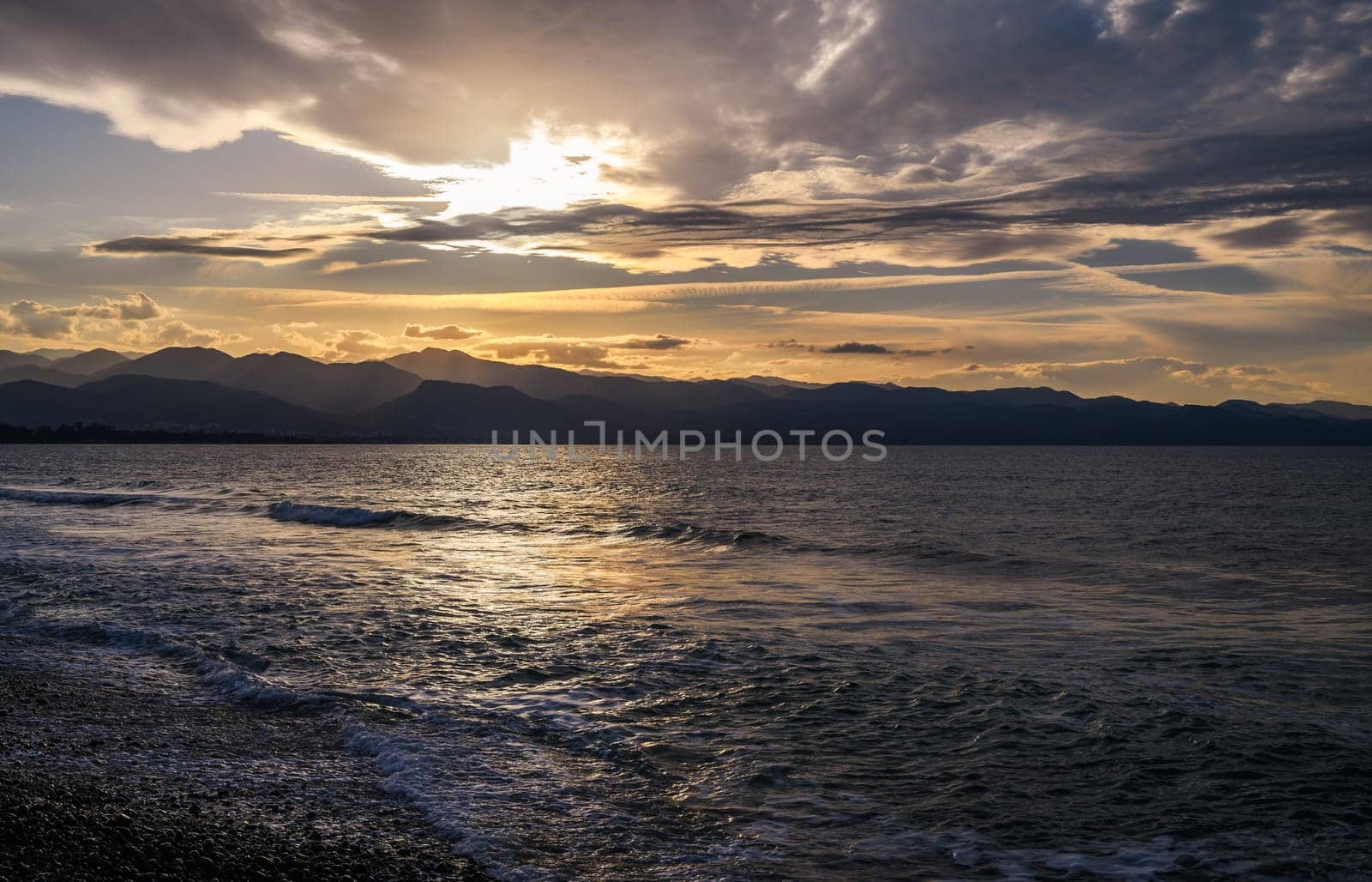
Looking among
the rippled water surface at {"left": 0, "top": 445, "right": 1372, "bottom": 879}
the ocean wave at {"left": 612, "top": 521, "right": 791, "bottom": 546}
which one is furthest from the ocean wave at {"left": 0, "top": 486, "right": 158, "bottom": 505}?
the ocean wave at {"left": 612, "top": 521, "right": 791, "bottom": 546}

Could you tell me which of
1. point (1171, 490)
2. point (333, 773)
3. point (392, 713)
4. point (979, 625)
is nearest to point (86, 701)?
point (392, 713)

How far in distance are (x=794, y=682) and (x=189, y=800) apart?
9.12 m

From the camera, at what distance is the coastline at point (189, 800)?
7.96 metres

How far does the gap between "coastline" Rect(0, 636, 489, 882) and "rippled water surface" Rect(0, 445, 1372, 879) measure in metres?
0.62

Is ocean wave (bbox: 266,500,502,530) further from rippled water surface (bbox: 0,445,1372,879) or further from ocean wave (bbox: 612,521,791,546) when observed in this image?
ocean wave (bbox: 612,521,791,546)

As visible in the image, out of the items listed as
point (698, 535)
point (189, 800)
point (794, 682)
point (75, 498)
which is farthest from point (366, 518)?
point (189, 800)

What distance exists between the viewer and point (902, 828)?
30.3 feet

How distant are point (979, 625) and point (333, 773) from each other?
1507 centimetres

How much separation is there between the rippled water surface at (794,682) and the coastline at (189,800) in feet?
2.05

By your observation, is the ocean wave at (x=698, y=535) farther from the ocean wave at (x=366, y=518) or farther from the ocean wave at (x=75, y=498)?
the ocean wave at (x=75, y=498)

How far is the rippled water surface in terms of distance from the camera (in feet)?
29.8

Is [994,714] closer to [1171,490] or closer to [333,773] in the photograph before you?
[333,773]

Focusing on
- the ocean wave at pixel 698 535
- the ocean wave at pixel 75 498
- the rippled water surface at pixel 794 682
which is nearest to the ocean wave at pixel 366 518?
the rippled water surface at pixel 794 682

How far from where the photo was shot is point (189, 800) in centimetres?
937
